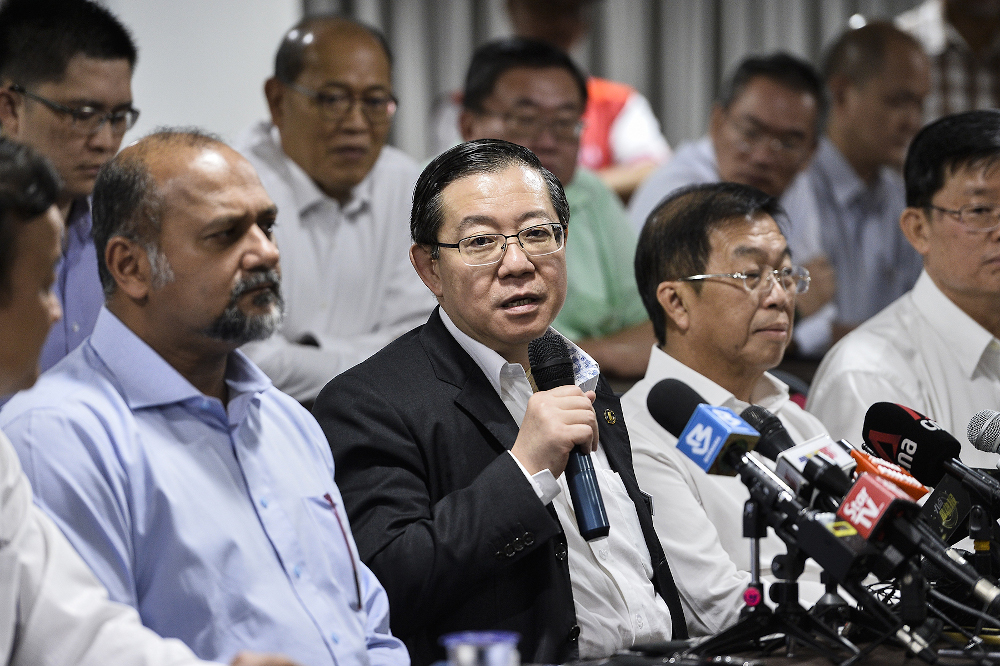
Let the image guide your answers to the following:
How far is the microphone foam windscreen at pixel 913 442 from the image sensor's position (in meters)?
1.93

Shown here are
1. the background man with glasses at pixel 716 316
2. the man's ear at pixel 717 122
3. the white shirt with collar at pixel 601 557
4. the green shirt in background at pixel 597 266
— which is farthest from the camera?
the man's ear at pixel 717 122

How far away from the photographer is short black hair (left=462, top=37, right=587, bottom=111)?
3.86m

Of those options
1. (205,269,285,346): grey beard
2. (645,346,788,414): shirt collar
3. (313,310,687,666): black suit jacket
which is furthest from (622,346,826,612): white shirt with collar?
(205,269,285,346): grey beard

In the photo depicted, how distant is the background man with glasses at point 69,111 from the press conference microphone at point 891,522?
1836 millimetres

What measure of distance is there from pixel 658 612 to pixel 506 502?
42cm

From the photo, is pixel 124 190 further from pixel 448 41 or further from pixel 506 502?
pixel 448 41

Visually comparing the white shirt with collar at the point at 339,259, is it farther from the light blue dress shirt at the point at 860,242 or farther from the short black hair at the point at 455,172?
the light blue dress shirt at the point at 860,242

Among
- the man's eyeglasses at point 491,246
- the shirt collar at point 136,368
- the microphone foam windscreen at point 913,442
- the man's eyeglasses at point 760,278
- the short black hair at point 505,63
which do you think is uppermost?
the short black hair at point 505,63

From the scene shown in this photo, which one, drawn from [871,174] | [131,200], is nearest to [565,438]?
[131,200]

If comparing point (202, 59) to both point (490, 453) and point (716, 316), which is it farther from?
point (490, 453)

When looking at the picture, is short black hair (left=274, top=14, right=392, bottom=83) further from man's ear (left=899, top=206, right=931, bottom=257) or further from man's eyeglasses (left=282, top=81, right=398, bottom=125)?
man's ear (left=899, top=206, right=931, bottom=257)

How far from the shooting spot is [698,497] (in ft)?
8.34

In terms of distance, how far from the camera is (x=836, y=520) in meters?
1.64

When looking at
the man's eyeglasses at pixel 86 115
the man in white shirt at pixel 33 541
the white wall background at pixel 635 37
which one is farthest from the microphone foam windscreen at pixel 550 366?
the white wall background at pixel 635 37
